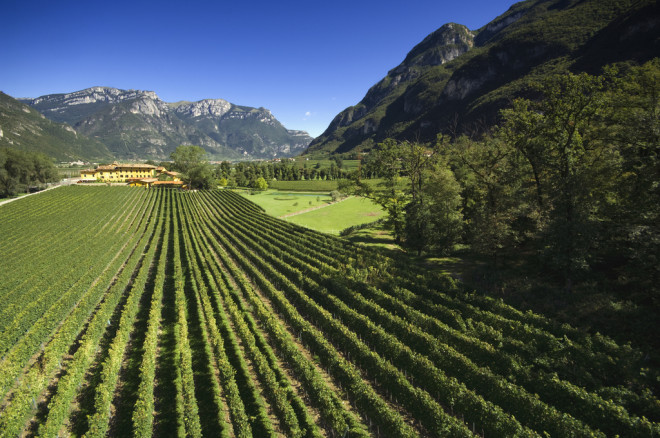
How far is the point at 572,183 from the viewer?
21094 millimetres

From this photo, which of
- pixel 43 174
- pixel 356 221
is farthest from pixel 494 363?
pixel 43 174

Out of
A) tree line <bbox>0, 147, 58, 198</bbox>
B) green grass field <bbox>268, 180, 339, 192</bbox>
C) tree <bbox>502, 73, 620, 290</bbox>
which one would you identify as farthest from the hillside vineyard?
green grass field <bbox>268, 180, 339, 192</bbox>

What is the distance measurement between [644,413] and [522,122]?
24.6 m

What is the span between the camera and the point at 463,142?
37938 mm

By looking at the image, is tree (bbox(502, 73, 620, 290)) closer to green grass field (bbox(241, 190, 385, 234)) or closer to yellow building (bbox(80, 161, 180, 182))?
green grass field (bbox(241, 190, 385, 234))

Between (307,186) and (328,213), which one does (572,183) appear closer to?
(328,213)

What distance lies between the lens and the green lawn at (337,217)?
186ft

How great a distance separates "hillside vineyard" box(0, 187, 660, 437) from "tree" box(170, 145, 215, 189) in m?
81.7

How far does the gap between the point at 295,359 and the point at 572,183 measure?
24790 millimetres

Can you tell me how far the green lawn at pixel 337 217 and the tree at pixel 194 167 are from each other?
6326cm

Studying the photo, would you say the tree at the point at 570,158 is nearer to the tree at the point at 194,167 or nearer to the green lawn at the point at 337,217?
the green lawn at the point at 337,217

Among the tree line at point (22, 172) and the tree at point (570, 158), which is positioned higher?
the tree line at point (22, 172)

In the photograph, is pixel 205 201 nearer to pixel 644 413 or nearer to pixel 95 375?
pixel 95 375

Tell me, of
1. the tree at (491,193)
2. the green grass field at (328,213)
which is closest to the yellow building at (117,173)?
the green grass field at (328,213)
